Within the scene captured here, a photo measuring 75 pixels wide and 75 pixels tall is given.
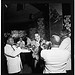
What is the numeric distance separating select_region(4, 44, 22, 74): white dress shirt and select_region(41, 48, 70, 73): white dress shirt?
0.58m

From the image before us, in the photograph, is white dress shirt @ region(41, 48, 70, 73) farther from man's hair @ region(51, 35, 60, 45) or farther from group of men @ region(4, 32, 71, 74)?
man's hair @ region(51, 35, 60, 45)

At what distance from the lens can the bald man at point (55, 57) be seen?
459 centimetres

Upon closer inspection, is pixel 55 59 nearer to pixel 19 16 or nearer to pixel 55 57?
pixel 55 57

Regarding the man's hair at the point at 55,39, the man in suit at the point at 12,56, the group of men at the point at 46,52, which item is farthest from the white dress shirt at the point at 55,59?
the man in suit at the point at 12,56

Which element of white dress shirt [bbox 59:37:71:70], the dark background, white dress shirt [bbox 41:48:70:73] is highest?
the dark background

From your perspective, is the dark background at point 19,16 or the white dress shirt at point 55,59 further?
the white dress shirt at point 55,59

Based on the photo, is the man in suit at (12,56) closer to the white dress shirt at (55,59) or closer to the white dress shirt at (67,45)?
the white dress shirt at (55,59)

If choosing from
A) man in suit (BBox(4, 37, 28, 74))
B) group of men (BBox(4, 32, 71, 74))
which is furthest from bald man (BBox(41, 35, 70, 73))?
man in suit (BBox(4, 37, 28, 74))

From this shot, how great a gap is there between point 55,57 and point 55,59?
5cm

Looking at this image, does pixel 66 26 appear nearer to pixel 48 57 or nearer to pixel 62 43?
pixel 62 43

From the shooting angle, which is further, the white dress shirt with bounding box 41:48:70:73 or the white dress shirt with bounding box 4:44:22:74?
the white dress shirt with bounding box 41:48:70:73

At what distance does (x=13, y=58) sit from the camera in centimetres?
448

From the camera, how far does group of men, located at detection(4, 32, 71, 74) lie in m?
4.48

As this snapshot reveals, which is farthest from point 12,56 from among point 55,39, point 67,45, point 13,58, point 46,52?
point 67,45
